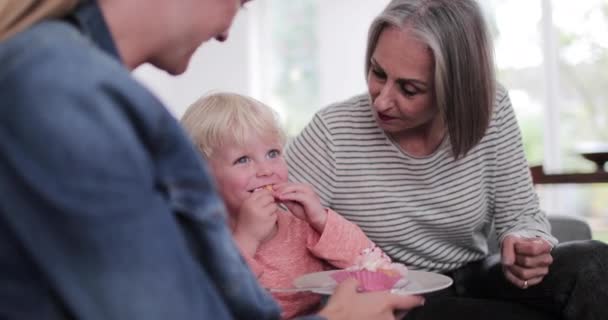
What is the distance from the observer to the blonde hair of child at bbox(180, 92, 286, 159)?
1686mm

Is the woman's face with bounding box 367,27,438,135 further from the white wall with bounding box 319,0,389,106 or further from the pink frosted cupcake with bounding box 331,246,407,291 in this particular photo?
the white wall with bounding box 319,0,389,106

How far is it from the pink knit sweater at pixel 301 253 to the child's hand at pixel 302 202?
23mm

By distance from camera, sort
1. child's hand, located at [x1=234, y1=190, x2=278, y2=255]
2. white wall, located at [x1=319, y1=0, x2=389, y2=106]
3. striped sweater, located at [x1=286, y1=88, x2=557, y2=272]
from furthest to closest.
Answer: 1. white wall, located at [x1=319, y1=0, x2=389, y2=106]
2. striped sweater, located at [x1=286, y1=88, x2=557, y2=272]
3. child's hand, located at [x1=234, y1=190, x2=278, y2=255]

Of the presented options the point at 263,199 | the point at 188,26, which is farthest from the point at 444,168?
the point at 188,26

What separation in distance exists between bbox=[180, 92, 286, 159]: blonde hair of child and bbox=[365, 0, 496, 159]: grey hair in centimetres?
36

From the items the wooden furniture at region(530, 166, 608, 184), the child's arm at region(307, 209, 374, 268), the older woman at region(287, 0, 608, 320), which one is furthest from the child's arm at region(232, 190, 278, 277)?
the wooden furniture at region(530, 166, 608, 184)

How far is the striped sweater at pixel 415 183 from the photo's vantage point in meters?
1.95

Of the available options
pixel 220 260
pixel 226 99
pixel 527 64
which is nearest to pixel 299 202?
pixel 226 99

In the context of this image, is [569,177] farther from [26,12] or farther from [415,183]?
[26,12]

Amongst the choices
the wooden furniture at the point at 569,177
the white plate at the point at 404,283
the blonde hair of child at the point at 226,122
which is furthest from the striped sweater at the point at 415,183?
the wooden furniture at the point at 569,177

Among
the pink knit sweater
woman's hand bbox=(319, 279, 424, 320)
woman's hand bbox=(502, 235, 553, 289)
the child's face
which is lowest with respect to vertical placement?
woman's hand bbox=(502, 235, 553, 289)

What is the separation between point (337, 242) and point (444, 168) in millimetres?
415

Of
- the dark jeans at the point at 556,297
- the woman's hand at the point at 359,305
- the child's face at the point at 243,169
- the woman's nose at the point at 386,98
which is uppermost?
the woman's nose at the point at 386,98

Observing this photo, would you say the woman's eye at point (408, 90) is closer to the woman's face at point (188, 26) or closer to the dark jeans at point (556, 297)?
the dark jeans at point (556, 297)
